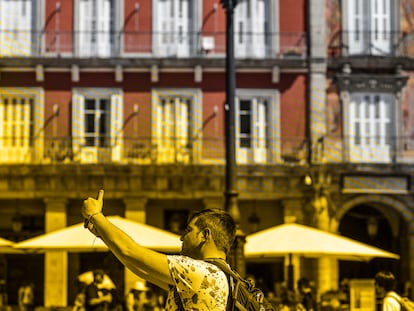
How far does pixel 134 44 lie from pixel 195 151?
142 inches

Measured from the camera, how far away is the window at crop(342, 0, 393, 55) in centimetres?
2902

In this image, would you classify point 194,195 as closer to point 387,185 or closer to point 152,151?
point 152,151

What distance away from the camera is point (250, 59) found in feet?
93.0

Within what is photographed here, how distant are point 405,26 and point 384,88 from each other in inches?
78.8

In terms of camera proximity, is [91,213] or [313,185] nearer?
[91,213]

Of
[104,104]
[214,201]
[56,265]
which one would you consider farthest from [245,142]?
[56,265]

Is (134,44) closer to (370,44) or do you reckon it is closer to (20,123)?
(20,123)

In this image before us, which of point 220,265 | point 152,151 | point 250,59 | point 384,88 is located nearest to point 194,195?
point 152,151

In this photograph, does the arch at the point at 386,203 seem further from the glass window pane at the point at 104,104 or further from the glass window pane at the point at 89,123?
the glass window pane at the point at 89,123

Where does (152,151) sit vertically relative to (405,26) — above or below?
below

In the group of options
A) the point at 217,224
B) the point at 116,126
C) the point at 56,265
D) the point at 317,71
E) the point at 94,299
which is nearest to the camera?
the point at 217,224

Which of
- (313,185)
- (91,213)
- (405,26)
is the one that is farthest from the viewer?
(405,26)

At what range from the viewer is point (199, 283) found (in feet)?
13.6

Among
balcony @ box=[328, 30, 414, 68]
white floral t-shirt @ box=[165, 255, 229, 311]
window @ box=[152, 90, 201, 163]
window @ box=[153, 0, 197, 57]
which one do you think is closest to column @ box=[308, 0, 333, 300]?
balcony @ box=[328, 30, 414, 68]
